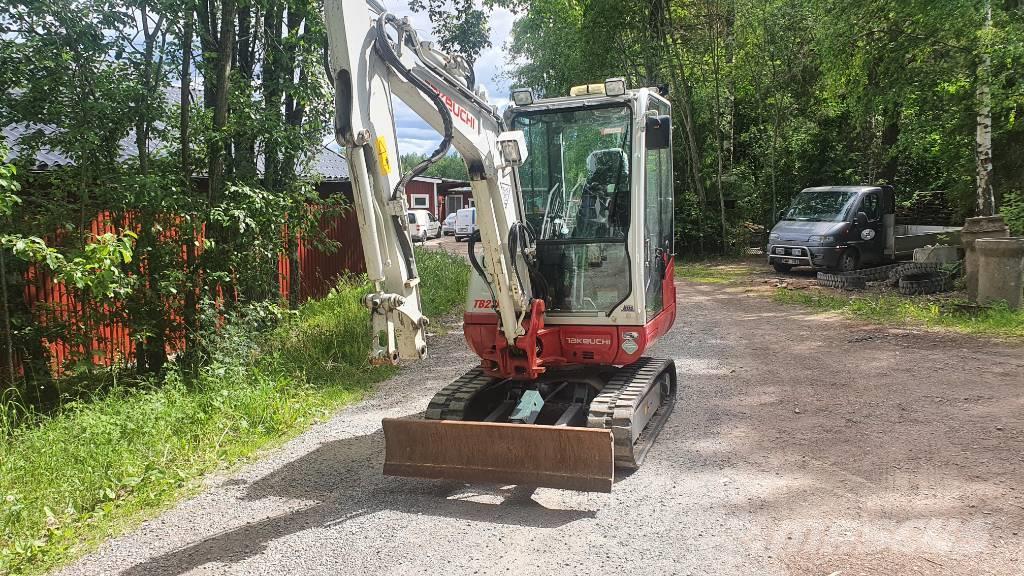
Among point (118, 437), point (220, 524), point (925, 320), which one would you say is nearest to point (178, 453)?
point (118, 437)

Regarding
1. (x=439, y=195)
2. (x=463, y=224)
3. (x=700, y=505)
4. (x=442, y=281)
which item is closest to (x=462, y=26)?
(x=442, y=281)

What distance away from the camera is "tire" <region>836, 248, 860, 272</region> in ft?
48.2

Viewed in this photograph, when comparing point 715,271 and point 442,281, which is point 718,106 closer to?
point 715,271

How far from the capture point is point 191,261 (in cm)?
756

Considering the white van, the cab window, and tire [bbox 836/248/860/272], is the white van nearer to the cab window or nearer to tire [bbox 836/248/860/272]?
the cab window

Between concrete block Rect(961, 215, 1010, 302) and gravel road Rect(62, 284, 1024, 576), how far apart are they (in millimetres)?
4383

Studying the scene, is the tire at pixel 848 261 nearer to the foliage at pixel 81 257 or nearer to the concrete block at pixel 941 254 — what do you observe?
the concrete block at pixel 941 254

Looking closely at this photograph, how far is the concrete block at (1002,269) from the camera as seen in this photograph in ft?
31.2

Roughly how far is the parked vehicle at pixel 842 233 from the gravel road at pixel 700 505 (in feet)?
26.4

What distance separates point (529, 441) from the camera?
4.54m

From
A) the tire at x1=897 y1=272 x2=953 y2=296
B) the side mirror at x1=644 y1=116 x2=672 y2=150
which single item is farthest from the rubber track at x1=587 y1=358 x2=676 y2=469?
the tire at x1=897 y1=272 x2=953 y2=296

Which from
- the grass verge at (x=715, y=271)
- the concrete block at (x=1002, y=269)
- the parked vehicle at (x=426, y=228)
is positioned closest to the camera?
the concrete block at (x=1002, y=269)

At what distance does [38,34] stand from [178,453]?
13.1 ft

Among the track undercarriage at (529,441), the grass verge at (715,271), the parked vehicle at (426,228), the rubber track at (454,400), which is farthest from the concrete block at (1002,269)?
the parked vehicle at (426,228)
